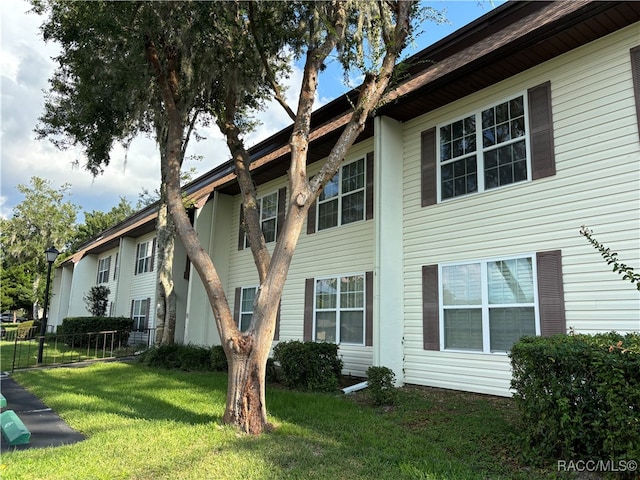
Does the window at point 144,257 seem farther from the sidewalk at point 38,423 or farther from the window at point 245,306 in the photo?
the sidewalk at point 38,423

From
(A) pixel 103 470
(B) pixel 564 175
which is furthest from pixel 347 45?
(A) pixel 103 470

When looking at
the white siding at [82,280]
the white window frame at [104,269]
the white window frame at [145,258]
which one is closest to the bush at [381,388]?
the white window frame at [145,258]

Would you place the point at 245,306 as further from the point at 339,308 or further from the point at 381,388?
the point at 381,388

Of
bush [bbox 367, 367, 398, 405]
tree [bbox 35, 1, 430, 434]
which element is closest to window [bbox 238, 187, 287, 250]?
tree [bbox 35, 1, 430, 434]

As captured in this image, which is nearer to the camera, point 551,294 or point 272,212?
point 551,294

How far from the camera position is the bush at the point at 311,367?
8203mm

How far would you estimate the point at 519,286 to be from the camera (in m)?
7.07

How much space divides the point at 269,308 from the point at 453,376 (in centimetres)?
419

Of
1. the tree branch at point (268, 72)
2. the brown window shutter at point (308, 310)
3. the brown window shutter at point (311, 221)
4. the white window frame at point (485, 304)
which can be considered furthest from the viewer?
the brown window shutter at point (311, 221)

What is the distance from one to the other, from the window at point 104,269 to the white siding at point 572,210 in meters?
22.0

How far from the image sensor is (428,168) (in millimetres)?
8867

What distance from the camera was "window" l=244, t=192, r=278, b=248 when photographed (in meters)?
13.1

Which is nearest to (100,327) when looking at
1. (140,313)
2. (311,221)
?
(140,313)

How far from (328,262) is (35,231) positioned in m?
42.6
